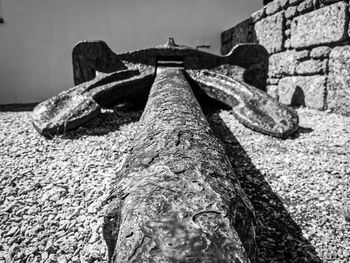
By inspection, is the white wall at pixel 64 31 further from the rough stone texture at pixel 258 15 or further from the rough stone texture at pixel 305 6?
the rough stone texture at pixel 305 6

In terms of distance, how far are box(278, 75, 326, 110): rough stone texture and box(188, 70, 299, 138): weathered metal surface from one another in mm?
953

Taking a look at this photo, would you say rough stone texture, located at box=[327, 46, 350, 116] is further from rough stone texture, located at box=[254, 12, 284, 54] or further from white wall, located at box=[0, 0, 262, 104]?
white wall, located at box=[0, 0, 262, 104]

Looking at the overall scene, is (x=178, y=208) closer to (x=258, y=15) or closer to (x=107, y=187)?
(x=107, y=187)

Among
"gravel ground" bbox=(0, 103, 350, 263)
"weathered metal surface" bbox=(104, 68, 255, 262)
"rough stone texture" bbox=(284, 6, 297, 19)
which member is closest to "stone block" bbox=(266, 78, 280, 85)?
"rough stone texture" bbox=(284, 6, 297, 19)

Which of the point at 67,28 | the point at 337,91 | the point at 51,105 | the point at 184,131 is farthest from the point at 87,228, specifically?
the point at 67,28

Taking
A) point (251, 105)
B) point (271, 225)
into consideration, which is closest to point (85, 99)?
point (251, 105)

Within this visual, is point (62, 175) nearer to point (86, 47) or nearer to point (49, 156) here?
point (49, 156)

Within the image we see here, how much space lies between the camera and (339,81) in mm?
3047

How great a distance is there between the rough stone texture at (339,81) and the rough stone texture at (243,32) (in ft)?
6.46

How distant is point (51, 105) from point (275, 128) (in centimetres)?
202

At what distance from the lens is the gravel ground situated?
1277mm

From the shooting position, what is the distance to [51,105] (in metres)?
2.69

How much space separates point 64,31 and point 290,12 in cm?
390

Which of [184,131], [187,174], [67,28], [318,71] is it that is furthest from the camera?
[67,28]
